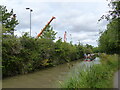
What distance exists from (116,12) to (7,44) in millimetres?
8527

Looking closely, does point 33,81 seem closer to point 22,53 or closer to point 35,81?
point 35,81

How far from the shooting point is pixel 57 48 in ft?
68.4

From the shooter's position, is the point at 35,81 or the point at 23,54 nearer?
the point at 35,81

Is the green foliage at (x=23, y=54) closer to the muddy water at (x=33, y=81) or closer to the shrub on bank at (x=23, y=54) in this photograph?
the shrub on bank at (x=23, y=54)

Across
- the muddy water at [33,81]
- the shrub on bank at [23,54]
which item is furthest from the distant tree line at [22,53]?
the muddy water at [33,81]

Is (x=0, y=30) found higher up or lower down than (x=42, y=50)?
higher up

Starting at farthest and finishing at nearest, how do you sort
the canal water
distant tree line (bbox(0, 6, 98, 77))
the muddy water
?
distant tree line (bbox(0, 6, 98, 77)) < the muddy water < the canal water

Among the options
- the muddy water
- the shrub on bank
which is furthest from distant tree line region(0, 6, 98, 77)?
the muddy water

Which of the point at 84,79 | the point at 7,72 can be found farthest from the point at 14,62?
the point at 84,79

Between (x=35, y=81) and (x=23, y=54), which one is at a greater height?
(x=23, y=54)

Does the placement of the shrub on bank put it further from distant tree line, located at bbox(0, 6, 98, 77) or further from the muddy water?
the muddy water

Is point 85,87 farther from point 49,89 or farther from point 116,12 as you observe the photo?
point 49,89

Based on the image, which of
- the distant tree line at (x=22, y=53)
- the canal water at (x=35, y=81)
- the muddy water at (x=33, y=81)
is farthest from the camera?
the distant tree line at (x=22, y=53)

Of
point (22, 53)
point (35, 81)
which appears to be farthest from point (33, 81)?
point (22, 53)
